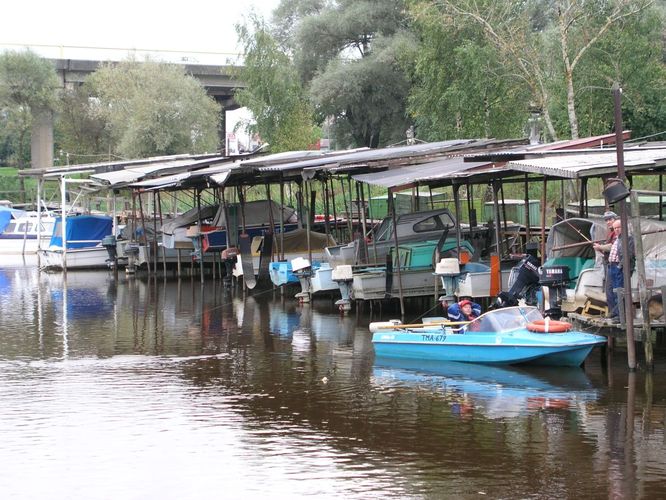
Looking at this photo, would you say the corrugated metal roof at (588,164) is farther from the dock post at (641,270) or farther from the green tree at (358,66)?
the green tree at (358,66)

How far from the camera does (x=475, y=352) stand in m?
16.9

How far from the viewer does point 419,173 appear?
22672mm

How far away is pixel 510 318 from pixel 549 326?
0.68 m

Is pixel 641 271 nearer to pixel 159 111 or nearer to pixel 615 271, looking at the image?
pixel 615 271

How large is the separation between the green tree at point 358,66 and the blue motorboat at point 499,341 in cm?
3234

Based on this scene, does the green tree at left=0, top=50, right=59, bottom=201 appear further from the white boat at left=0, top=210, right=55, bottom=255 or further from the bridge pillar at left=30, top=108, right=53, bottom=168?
the white boat at left=0, top=210, right=55, bottom=255

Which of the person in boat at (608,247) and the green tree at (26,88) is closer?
the person in boat at (608,247)

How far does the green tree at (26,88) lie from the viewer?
232 ft

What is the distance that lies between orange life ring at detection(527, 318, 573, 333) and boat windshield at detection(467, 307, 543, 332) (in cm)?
28

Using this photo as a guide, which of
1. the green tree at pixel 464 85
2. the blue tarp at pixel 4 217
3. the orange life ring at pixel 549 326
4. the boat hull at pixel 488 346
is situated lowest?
the boat hull at pixel 488 346

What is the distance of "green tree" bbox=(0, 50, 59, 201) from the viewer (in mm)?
70750

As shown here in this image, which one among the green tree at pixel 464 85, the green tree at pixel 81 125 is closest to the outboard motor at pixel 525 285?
the green tree at pixel 464 85

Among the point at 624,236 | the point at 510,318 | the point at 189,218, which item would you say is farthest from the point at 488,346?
the point at 189,218

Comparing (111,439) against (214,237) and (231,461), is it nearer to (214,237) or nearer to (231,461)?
Answer: (231,461)
